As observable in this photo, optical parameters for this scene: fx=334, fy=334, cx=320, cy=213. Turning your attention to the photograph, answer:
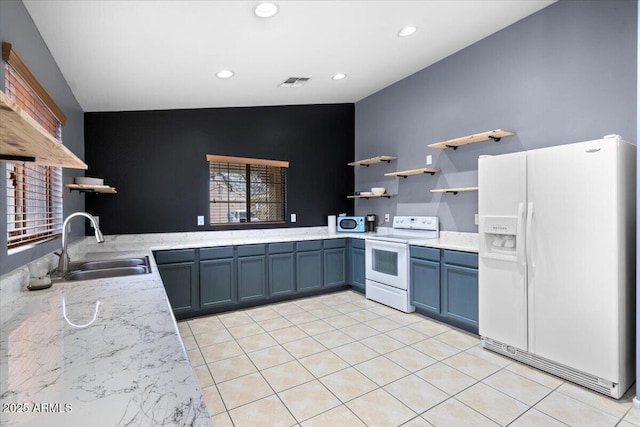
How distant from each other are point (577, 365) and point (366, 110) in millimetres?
3937

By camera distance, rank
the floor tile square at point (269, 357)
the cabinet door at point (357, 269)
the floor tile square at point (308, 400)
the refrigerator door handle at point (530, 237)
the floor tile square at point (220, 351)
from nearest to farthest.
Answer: the floor tile square at point (308, 400)
the refrigerator door handle at point (530, 237)
the floor tile square at point (269, 357)
the floor tile square at point (220, 351)
the cabinet door at point (357, 269)

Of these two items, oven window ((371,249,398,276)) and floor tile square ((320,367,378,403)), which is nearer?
floor tile square ((320,367,378,403))

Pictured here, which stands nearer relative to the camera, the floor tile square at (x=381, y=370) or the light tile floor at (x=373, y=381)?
the light tile floor at (x=373, y=381)

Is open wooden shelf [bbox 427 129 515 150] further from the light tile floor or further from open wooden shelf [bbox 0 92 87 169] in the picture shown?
open wooden shelf [bbox 0 92 87 169]

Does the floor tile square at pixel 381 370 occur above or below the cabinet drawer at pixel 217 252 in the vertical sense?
below

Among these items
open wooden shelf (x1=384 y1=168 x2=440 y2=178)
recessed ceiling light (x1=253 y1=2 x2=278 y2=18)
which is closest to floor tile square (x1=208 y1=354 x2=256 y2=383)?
recessed ceiling light (x1=253 y1=2 x2=278 y2=18)

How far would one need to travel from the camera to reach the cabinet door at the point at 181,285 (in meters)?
3.46

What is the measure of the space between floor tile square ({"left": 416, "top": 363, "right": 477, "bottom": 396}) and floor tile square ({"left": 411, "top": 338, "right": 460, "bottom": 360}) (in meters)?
0.19

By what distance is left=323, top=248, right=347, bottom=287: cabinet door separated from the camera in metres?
4.45

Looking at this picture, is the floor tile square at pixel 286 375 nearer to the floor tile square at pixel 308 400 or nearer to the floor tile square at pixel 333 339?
the floor tile square at pixel 308 400

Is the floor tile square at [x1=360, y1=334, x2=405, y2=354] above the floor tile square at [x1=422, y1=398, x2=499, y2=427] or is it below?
above

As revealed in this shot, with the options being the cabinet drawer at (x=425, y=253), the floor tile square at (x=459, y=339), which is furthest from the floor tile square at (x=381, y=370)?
the cabinet drawer at (x=425, y=253)

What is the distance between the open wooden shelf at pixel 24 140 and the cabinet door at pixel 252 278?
2.50 m

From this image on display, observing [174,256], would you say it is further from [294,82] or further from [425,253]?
[425,253]
